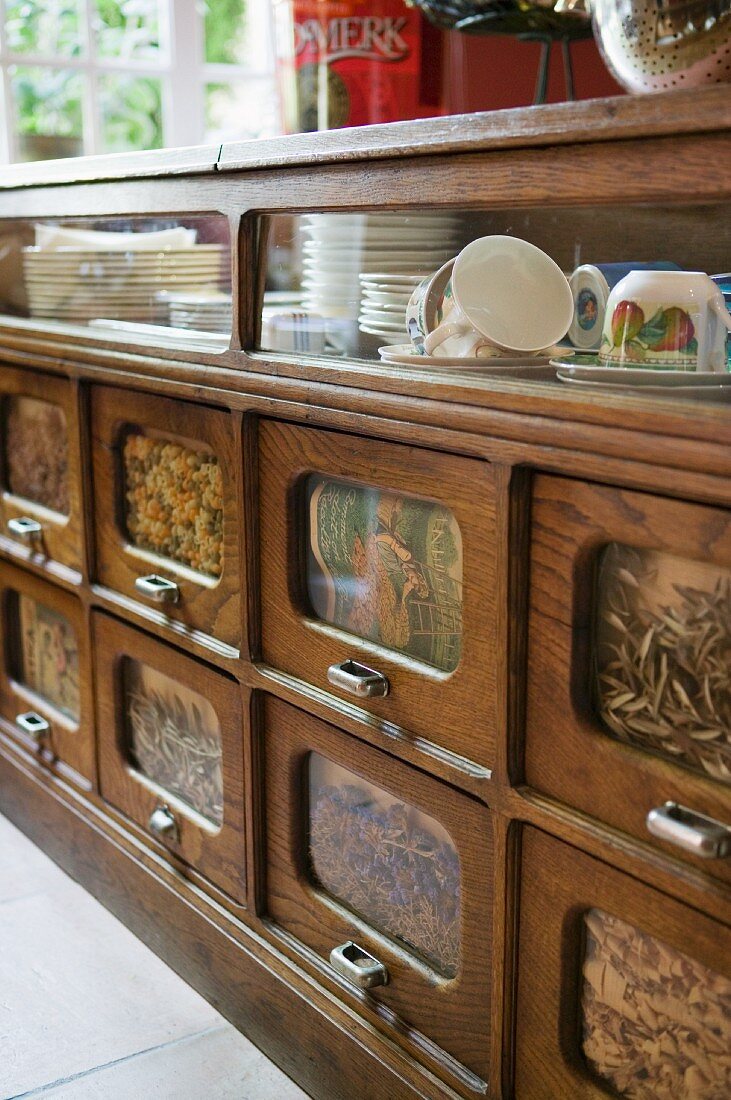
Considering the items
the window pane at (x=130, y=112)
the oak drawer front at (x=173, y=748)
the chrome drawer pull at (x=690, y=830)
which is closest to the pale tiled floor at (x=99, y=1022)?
the oak drawer front at (x=173, y=748)

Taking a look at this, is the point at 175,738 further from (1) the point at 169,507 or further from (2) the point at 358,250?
(2) the point at 358,250

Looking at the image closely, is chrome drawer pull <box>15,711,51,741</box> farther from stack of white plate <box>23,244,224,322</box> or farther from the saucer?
the saucer

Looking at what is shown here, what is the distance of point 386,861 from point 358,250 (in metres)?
0.65

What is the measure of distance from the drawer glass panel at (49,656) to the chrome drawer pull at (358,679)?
77 centimetres

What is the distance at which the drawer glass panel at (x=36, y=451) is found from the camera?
1791 millimetres

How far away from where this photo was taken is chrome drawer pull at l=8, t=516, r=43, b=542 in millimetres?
1825

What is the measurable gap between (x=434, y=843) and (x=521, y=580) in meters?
0.32

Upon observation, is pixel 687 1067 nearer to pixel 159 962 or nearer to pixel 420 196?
pixel 420 196

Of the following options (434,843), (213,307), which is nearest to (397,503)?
(434,843)

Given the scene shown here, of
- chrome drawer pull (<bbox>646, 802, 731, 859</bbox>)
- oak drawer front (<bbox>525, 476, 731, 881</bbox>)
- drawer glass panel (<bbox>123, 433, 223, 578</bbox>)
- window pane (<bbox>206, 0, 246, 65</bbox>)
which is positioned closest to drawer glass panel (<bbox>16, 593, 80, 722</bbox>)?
drawer glass panel (<bbox>123, 433, 223, 578</bbox>)

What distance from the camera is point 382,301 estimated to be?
4.09 ft

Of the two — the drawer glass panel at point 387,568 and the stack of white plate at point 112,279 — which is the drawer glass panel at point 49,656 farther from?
the drawer glass panel at point 387,568

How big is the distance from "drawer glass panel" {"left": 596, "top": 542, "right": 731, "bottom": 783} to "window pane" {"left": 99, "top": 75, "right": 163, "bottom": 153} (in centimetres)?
382

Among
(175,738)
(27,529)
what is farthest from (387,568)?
(27,529)
